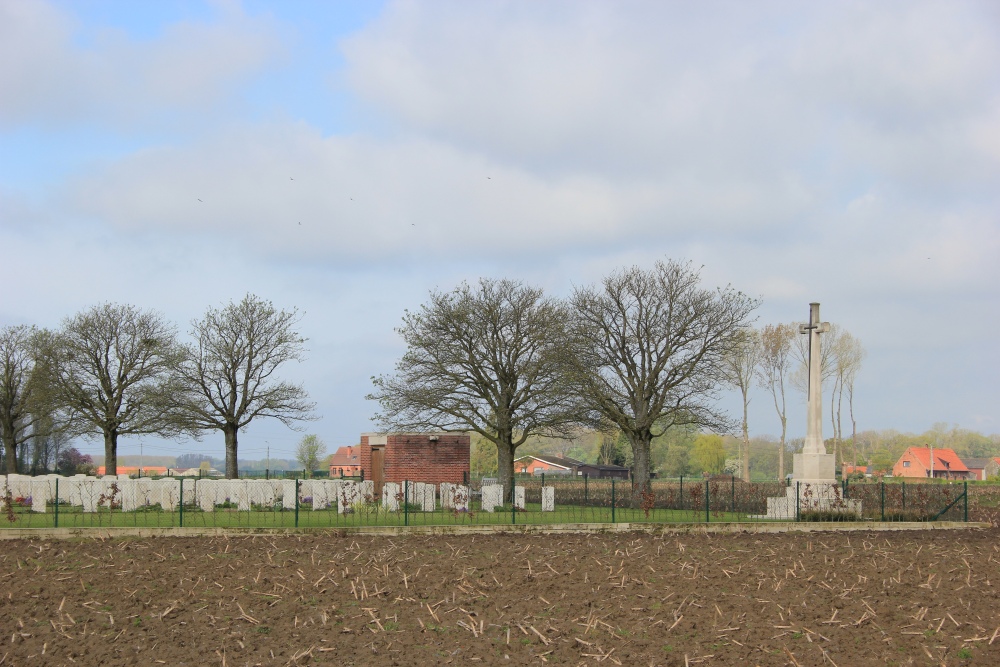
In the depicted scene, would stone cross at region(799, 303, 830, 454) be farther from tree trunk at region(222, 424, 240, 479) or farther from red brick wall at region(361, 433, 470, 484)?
tree trunk at region(222, 424, 240, 479)

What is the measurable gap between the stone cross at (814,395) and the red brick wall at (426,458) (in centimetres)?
1219

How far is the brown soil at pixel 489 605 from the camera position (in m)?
9.67

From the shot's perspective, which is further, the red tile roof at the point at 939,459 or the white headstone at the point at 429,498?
the red tile roof at the point at 939,459

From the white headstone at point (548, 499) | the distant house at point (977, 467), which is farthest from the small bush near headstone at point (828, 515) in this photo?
the distant house at point (977, 467)

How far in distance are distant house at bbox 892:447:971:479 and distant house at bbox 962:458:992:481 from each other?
2618mm

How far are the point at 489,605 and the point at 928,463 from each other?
87756mm

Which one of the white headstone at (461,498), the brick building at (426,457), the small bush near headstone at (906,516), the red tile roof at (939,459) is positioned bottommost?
the red tile roof at (939,459)

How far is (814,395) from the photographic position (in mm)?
25469

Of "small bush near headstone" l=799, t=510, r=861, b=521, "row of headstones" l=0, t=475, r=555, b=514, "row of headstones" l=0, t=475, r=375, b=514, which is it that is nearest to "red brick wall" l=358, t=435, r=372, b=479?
"row of headstones" l=0, t=475, r=555, b=514

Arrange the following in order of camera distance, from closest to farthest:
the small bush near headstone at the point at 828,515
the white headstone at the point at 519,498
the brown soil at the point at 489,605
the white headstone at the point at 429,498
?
the brown soil at the point at 489,605
the small bush near headstone at the point at 828,515
the white headstone at the point at 429,498
the white headstone at the point at 519,498

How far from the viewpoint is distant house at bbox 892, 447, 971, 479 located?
88.5 meters

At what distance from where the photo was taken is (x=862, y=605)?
37.8ft

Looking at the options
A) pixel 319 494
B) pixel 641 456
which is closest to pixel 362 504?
pixel 319 494

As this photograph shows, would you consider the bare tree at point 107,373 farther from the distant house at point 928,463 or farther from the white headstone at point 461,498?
the distant house at point 928,463
